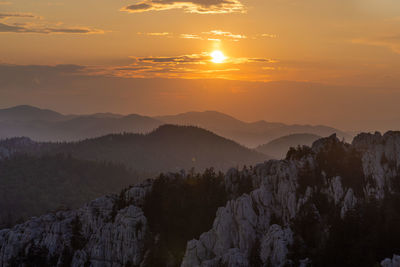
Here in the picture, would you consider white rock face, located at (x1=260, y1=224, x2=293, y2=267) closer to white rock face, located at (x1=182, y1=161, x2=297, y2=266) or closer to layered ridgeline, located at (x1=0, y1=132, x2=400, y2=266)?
white rock face, located at (x1=182, y1=161, x2=297, y2=266)

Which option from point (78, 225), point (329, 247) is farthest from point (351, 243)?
point (78, 225)

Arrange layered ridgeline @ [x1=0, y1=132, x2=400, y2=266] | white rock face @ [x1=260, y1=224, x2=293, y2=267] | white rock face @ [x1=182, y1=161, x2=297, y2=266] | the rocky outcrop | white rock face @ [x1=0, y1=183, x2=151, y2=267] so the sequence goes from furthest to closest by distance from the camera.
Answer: white rock face @ [x1=0, y1=183, x2=151, y2=267] → the rocky outcrop → white rock face @ [x1=182, y1=161, x2=297, y2=266] → layered ridgeline @ [x1=0, y1=132, x2=400, y2=266] → white rock face @ [x1=260, y1=224, x2=293, y2=267]

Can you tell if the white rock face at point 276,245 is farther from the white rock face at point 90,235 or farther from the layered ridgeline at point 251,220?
the white rock face at point 90,235

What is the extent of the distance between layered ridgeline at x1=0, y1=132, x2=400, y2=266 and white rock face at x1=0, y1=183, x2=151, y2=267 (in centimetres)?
31

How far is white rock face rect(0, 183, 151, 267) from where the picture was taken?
14212cm

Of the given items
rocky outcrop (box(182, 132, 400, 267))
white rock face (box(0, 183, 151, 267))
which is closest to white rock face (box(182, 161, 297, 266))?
rocky outcrop (box(182, 132, 400, 267))

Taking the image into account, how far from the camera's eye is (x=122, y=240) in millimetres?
142625

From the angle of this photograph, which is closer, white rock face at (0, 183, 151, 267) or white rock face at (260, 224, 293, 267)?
white rock face at (260, 224, 293, 267)

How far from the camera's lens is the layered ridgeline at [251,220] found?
113688mm

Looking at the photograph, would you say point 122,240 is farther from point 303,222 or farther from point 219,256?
point 303,222

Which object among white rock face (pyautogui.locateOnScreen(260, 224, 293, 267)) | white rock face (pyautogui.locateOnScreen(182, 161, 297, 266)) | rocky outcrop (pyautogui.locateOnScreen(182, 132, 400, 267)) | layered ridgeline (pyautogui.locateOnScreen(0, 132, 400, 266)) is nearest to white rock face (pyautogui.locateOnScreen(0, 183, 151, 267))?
layered ridgeline (pyautogui.locateOnScreen(0, 132, 400, 266))

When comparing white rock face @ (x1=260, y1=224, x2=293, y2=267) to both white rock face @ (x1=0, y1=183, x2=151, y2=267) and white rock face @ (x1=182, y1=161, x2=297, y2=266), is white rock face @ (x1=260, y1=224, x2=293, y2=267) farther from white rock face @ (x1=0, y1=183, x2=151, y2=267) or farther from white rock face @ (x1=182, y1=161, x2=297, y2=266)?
white rock face @ (x1=0, y1=183, x2=151, y2=267)

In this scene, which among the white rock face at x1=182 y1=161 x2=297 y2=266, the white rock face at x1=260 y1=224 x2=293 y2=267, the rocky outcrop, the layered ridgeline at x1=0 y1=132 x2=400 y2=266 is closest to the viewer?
the white rock face at x1=260 y1=224 x2=293 y2=267

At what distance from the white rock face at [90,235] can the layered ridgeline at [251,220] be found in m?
0.31
